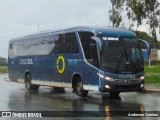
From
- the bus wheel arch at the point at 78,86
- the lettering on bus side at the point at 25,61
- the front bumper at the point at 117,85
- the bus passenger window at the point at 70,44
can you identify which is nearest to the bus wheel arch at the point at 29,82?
the lettering on bus side at the point at 25,61

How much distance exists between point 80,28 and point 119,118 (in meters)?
8.44

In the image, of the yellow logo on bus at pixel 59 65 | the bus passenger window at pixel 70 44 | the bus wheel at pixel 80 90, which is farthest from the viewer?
the yellow logo on bus at pixel 59 65

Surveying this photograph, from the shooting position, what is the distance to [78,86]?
814 inches

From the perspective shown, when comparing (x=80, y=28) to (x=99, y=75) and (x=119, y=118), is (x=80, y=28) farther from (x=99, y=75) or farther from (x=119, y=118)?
(x=119, y=118)

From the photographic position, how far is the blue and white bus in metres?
18.7

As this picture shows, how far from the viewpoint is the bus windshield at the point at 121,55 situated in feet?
61.6

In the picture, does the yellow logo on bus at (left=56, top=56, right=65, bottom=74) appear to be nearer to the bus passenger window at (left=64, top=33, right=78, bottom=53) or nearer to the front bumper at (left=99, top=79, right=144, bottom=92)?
the bus passenger window at (left=64, top=33, right=78, bottom=53)

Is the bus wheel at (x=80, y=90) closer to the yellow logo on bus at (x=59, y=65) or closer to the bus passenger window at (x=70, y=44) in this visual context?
the bus passenger window at (x=70, y=44)

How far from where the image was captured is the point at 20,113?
14.0 m

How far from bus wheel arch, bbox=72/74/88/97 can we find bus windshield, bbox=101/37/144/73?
2.20 meters

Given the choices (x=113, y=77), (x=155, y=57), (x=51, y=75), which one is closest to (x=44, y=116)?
(x=113, y=77)

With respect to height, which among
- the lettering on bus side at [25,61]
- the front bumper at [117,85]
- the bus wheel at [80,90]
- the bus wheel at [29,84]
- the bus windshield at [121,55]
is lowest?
the bus wheel at [29,84]

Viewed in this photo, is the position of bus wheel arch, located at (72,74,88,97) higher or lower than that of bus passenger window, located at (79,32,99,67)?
lower

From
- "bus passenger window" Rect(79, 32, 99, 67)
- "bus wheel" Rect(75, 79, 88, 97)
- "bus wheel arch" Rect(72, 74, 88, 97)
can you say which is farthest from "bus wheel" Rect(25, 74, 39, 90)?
"bus passenger window" Rect(79, 32, 99, 67)
